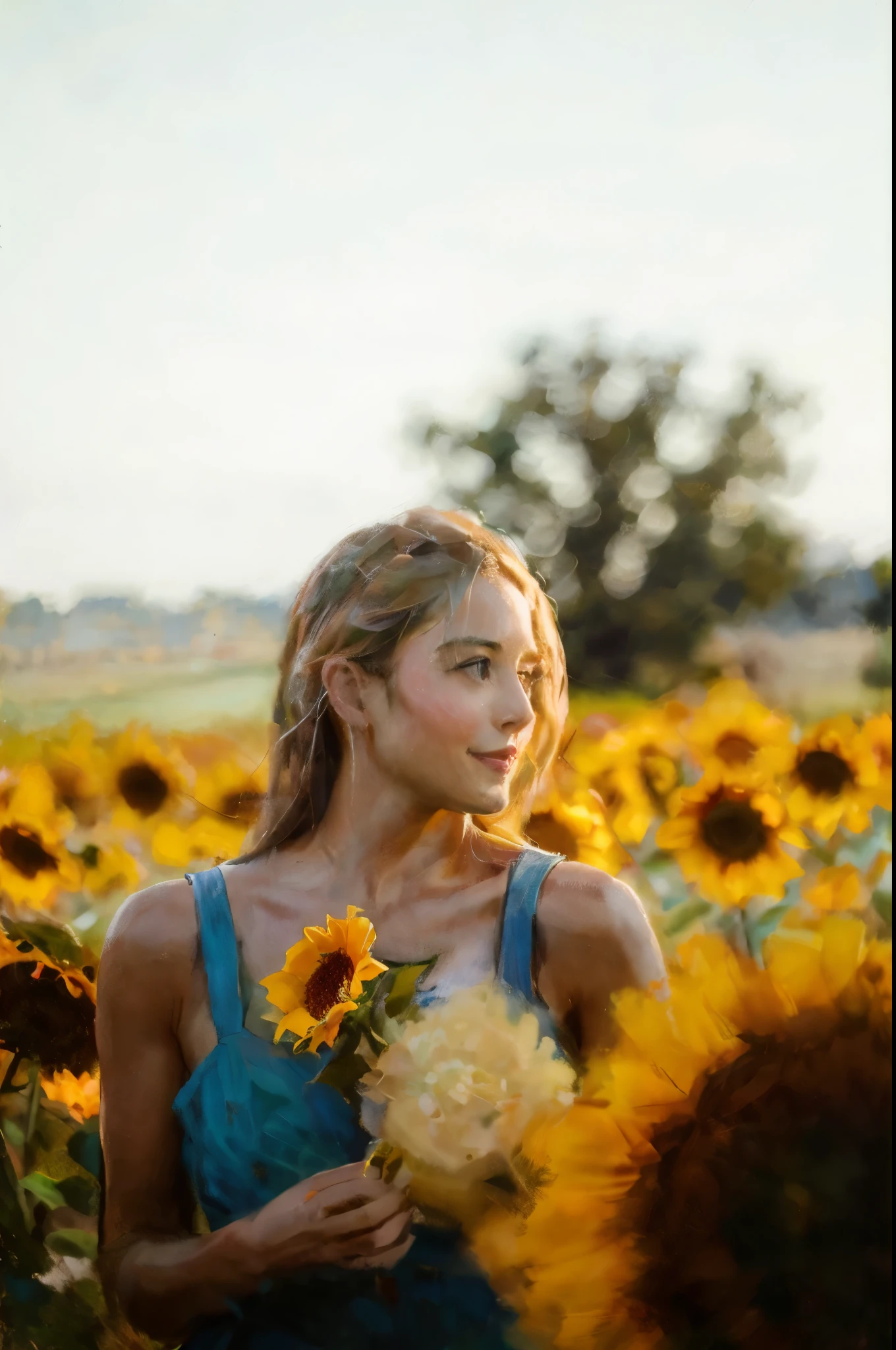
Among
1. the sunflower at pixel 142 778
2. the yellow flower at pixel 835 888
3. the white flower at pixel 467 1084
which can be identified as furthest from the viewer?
the sunflower at pixel 142 778

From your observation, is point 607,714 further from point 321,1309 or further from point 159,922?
point 321,1309

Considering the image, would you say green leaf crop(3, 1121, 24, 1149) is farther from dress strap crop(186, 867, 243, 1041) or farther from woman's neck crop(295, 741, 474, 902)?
woman's neck crop(295, 741, 474, 902)

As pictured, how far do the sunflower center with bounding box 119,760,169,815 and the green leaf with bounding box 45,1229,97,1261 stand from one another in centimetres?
45

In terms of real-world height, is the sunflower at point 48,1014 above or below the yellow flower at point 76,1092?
above

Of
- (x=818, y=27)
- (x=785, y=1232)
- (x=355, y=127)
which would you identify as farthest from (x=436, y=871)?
(x=818, y=27)

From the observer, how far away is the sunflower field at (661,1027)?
36.5 inches

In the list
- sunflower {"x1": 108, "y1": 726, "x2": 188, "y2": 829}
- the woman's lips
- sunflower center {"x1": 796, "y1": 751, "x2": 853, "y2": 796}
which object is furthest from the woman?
sunflower center {"x1": 796, "y1": 751, "x2": 853, "y2": 796}

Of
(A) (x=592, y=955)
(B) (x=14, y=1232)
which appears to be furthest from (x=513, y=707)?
(B) (x=14, y=1232)

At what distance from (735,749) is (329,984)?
0.45m

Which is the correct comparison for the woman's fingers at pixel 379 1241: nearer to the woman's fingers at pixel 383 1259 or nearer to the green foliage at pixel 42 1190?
the woman's fingers at pixel 383 1259

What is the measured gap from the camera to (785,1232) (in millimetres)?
921

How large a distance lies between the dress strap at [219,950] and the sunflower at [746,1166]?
1.09ft

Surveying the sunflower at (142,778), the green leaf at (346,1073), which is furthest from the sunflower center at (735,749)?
the sunflower at (142,778)

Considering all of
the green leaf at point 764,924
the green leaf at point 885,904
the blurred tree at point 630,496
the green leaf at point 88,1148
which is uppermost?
the blurred tree at point 630,496
